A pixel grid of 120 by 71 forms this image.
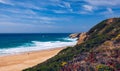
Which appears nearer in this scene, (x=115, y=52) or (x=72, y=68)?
(x=72, y=68)

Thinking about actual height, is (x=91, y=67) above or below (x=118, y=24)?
below

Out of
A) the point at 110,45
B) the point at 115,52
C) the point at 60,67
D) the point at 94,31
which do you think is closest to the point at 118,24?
the point at 94,31

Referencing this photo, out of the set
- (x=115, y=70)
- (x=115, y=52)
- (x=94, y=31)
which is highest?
(x=94, y=31)

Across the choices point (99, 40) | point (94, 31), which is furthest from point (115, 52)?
point (94, 31)

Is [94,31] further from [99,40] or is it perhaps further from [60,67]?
[60,67]

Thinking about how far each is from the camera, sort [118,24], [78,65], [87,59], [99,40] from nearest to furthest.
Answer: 1. [78,65]
2. [87,59]
3. [99,40]
4. [118,24]

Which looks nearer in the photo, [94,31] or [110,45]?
[110,45]

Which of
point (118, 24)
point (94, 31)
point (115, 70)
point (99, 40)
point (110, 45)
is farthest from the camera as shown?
point (94, 31)

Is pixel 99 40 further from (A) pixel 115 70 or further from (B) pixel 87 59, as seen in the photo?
(A) pixel 115 70

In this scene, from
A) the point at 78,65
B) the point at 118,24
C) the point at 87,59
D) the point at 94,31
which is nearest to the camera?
the point at 78,65
